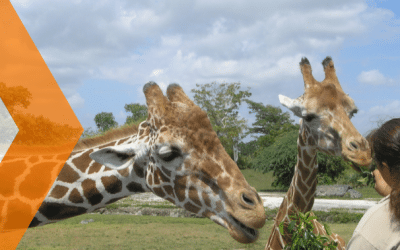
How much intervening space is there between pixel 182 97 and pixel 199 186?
3.00 ft

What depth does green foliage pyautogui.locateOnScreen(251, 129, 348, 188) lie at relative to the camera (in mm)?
28375

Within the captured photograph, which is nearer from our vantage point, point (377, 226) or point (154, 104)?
point (377, 226)

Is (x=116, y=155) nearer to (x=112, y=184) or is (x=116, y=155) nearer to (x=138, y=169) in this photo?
(x=138, y=169)

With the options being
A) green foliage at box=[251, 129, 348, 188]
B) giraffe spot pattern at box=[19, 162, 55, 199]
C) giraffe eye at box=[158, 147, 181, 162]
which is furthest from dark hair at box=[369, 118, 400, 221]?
green foliage at box=[251, 129, 348, 188]

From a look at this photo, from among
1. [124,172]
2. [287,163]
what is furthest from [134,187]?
[287,163]

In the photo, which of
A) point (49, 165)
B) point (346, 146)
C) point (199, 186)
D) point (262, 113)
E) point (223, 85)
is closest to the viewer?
point (199, 186)

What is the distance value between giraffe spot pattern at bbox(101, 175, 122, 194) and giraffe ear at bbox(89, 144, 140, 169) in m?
0.28

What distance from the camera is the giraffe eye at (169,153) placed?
9.96 feet

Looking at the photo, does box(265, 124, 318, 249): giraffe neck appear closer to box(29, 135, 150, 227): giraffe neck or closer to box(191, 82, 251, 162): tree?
box(29, 135, 150, 227): giraffe neck

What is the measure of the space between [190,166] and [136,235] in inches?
310

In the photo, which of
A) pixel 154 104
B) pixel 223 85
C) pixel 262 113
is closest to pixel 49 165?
pixel 154 104

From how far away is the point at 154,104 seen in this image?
3.30m

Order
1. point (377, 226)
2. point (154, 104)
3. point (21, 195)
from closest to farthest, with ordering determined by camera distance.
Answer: point (377, 226), point (154, 104), point (21, 195)

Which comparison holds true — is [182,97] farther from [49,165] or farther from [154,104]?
[49,165]
